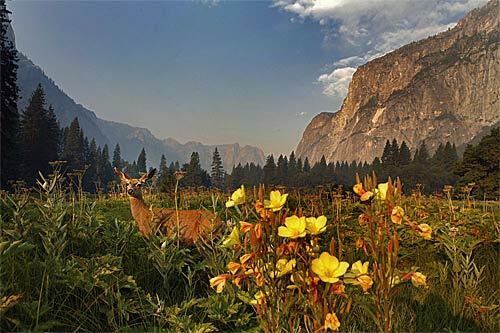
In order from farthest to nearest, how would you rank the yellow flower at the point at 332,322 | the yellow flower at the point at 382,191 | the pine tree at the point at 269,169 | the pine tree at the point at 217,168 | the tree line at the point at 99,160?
the pine tree at the point at 269,169, the pine tree at the point at 217,168, the tree line at the point at 99,160, the yellow flower at the point at 382,191, the yellow flower at the point at 332,322

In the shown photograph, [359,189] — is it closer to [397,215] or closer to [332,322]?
[397,215]

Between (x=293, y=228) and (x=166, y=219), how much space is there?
3.70m

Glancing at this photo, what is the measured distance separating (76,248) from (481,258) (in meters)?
5.40

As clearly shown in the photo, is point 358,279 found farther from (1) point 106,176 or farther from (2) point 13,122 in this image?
(1) point 106,176

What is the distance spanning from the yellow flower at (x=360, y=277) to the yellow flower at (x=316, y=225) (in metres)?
0.23

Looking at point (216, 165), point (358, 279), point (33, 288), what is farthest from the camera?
point (216, 165)

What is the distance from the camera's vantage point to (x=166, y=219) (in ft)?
15.7

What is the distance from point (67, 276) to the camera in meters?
2.53

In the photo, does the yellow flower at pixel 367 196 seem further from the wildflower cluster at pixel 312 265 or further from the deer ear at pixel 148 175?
the deer ear at pixel 148 175

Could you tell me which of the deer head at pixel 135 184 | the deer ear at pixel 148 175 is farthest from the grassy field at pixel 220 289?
the deer ear at pixel 148 175

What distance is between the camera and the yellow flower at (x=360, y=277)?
1343mm

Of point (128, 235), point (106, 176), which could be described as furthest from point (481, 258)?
point (106, 176)

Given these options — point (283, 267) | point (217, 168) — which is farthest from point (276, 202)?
point (217, 168)

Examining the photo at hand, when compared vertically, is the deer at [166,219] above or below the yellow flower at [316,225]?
below
